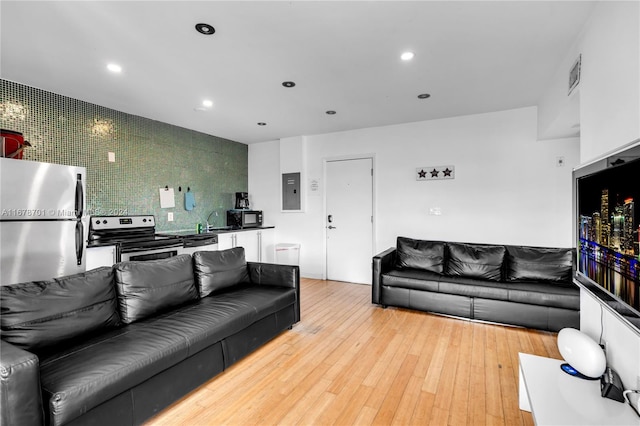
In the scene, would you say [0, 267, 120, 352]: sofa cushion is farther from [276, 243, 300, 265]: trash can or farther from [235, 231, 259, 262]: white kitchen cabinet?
[276, 243, 300, 265]: trash can

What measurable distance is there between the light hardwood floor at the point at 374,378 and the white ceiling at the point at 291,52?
8.49 feet

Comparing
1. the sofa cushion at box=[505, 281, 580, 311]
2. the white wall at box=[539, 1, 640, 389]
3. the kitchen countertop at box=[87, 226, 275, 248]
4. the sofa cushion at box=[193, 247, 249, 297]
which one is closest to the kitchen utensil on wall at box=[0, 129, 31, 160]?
the kitchen countertop at box=[87, 226, 275, 248]

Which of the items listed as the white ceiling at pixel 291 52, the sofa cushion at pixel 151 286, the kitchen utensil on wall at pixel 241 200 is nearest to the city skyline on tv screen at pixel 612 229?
the white ceiling at pixel 291 52

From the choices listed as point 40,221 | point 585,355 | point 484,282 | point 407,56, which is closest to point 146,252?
point 40,221

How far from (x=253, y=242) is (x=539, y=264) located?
4211mm

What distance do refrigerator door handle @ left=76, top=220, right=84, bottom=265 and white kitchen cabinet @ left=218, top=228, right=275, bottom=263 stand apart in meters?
1.88

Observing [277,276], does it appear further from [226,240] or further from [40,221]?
[40,221]

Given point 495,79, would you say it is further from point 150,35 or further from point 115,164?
point 115,164

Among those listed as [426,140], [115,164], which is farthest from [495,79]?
[115,164]

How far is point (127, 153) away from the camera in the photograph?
4090mm

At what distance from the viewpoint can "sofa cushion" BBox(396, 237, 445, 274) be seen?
3.92m

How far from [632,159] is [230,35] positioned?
2491 mm

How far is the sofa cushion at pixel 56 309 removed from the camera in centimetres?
166

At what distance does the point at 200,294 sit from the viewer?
2.81 metres
